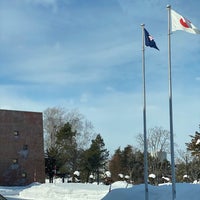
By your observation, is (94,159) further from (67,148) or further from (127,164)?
(127,164)

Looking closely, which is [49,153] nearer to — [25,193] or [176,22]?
[25,193]

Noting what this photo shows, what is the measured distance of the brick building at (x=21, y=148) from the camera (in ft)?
190

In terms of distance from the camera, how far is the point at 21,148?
59.5 metres

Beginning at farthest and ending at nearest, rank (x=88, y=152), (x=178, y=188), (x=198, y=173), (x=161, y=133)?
1. (x=161, y=133)
2. (x=88, y=152)
3. (x=198, y=173)
4. (x=178, y=188)

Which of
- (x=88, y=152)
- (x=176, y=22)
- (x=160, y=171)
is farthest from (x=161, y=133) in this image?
(x=176, y=22)

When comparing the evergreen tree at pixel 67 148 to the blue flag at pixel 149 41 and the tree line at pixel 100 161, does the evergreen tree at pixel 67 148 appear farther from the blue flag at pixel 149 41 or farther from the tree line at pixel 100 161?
the blue flag at pixel 149 41

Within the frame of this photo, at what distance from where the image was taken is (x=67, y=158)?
223 feet

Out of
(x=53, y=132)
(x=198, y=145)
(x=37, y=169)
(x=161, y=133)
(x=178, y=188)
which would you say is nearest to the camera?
(x=178, y=188)

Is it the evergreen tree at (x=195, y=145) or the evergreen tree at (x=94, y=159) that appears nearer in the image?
the evergreen tree at (x=195, y=145)

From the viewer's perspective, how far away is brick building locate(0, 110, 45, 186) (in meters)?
57.9

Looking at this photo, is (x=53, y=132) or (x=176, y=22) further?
(x=53, y=132)

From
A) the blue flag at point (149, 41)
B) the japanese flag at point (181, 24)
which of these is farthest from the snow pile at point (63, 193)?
the japanese flag at point (181, 24)

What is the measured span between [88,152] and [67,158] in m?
4.74

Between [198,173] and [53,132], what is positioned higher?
[53,132]
